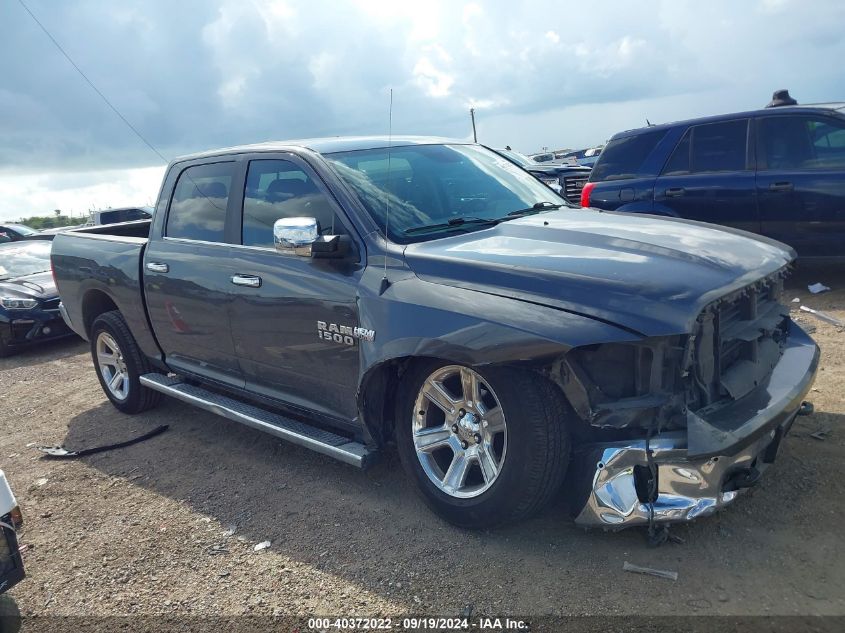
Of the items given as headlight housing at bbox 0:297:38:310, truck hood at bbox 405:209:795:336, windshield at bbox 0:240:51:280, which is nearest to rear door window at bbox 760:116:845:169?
truck hood at bbox 405:209:795:336

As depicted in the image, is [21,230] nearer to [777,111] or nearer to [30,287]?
[30,287]

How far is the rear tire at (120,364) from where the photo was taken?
5.70 meters

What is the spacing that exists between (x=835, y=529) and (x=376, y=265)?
7.93 ft

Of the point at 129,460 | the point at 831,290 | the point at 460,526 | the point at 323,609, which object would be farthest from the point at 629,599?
the point at 831,290

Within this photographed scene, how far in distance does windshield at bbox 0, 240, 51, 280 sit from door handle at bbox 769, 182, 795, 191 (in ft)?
30.9

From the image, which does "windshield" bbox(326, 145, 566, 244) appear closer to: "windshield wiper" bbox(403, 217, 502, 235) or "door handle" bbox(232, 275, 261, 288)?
"windshield wiper" bbox(403, 217, 502, 235)

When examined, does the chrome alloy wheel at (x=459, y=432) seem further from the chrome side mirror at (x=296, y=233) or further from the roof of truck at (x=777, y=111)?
the roof of truck at (x=777, y=111)

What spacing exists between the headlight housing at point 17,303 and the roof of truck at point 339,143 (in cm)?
555

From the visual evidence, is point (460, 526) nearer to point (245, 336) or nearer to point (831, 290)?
point (245, 336)

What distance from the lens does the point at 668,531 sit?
10.7 ft

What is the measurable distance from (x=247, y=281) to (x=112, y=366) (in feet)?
8.31

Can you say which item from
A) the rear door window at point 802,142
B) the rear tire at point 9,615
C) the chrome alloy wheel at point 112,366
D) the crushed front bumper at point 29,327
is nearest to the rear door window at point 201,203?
the chrome alloy wheel at point 112,366

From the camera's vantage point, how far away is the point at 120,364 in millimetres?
5961

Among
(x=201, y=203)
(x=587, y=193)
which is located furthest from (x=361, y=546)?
(x=587, y=193)
